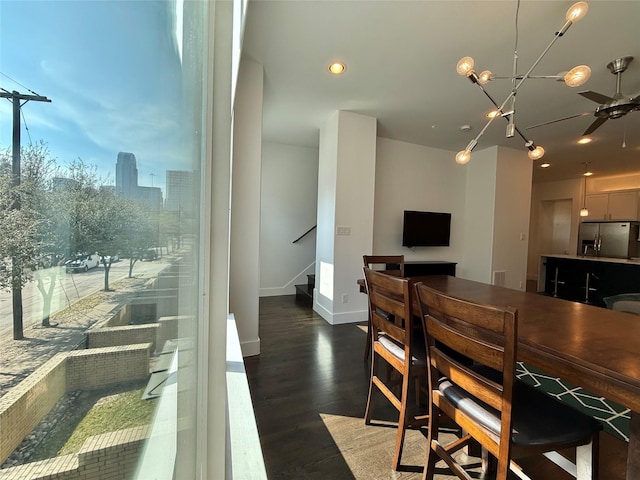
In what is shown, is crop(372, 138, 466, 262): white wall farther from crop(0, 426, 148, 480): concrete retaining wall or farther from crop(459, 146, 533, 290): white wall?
crop(0, 426, 148, 480): concrete retaining wall

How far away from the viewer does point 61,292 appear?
0.67 feet

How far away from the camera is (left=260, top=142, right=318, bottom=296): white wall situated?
4.75m

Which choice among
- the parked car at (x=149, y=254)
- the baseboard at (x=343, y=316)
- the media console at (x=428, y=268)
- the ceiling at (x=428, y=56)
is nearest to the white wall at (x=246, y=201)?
the ceiling at (x=428, y=56)

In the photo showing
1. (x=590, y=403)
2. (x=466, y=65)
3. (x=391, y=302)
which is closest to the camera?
(x=391, y=302)

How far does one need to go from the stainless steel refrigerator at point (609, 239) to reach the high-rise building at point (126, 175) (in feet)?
25.8

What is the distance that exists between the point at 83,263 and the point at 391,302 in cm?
140

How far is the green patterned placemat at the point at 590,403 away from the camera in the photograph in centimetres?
169

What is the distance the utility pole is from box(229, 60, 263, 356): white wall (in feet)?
7.70

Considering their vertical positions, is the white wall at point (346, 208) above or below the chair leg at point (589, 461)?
above

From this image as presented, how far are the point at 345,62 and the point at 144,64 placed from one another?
2513 millimetres

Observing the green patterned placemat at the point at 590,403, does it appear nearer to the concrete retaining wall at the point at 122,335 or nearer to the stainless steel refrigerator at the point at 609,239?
the concrete retaining wall at the point at 122,335

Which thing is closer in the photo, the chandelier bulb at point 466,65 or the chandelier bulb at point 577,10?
the chandelier bulb at point 577,10

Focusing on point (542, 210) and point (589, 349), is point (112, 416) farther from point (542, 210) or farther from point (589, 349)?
point (542, 210)

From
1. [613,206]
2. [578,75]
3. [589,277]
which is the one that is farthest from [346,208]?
[613,206]
